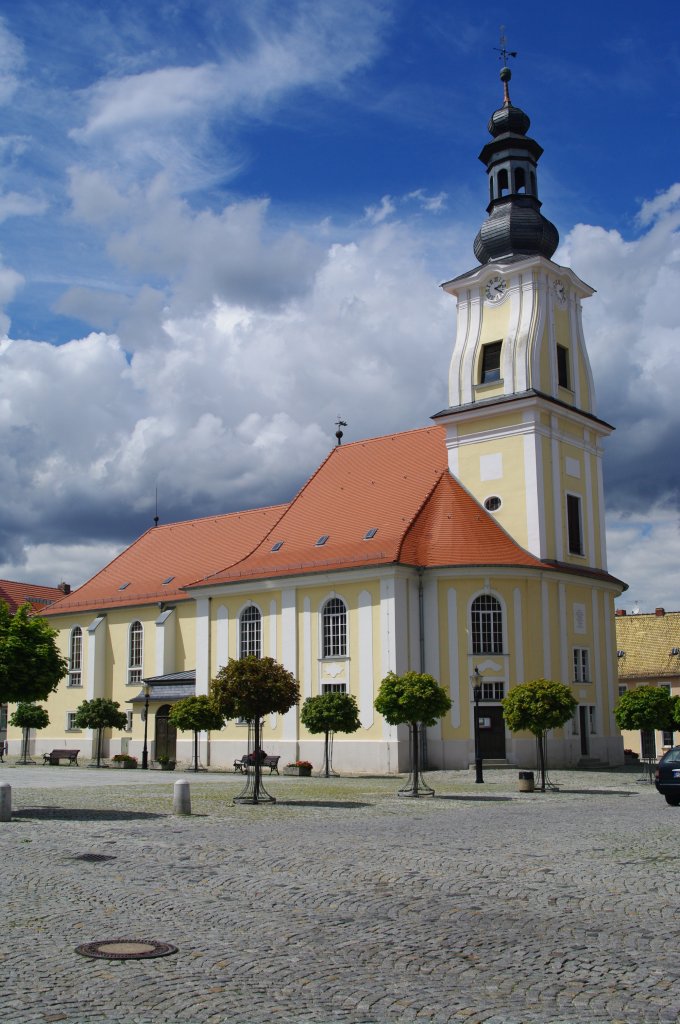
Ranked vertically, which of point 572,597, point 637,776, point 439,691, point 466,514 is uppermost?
point 466,514

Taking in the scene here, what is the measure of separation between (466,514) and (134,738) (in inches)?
753

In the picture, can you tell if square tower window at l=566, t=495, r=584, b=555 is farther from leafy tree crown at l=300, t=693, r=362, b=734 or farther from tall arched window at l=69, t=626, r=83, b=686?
tall arched window at l=69, t=626, r=83, b=686

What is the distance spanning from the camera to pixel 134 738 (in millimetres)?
47469

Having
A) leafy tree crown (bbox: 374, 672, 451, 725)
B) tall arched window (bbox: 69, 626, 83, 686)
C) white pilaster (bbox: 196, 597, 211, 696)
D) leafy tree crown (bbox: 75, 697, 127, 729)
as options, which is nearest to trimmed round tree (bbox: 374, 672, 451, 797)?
leafy tree crown (bbox: 374, 672, 451, 725)

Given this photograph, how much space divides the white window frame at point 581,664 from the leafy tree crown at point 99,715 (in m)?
19.8

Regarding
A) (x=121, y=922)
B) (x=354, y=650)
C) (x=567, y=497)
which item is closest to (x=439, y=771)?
(x=354, y=650)

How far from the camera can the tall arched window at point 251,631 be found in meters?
42.1

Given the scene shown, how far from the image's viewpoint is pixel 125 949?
337 inches

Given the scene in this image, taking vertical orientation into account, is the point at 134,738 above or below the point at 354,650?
below

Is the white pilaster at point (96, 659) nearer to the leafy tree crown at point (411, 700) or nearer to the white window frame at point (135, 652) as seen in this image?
the white window frame at point (135, 652)

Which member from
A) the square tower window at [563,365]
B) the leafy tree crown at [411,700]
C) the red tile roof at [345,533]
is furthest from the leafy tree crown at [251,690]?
the square tower window at [563,365]

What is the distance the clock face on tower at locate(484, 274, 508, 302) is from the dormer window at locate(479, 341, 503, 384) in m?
1.98

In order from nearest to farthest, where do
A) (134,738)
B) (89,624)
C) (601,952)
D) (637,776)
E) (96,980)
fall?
(96,980) → (601,952) → (637,776) → (134,738) → (89,624)

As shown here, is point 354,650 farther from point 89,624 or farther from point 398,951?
point 398,951
